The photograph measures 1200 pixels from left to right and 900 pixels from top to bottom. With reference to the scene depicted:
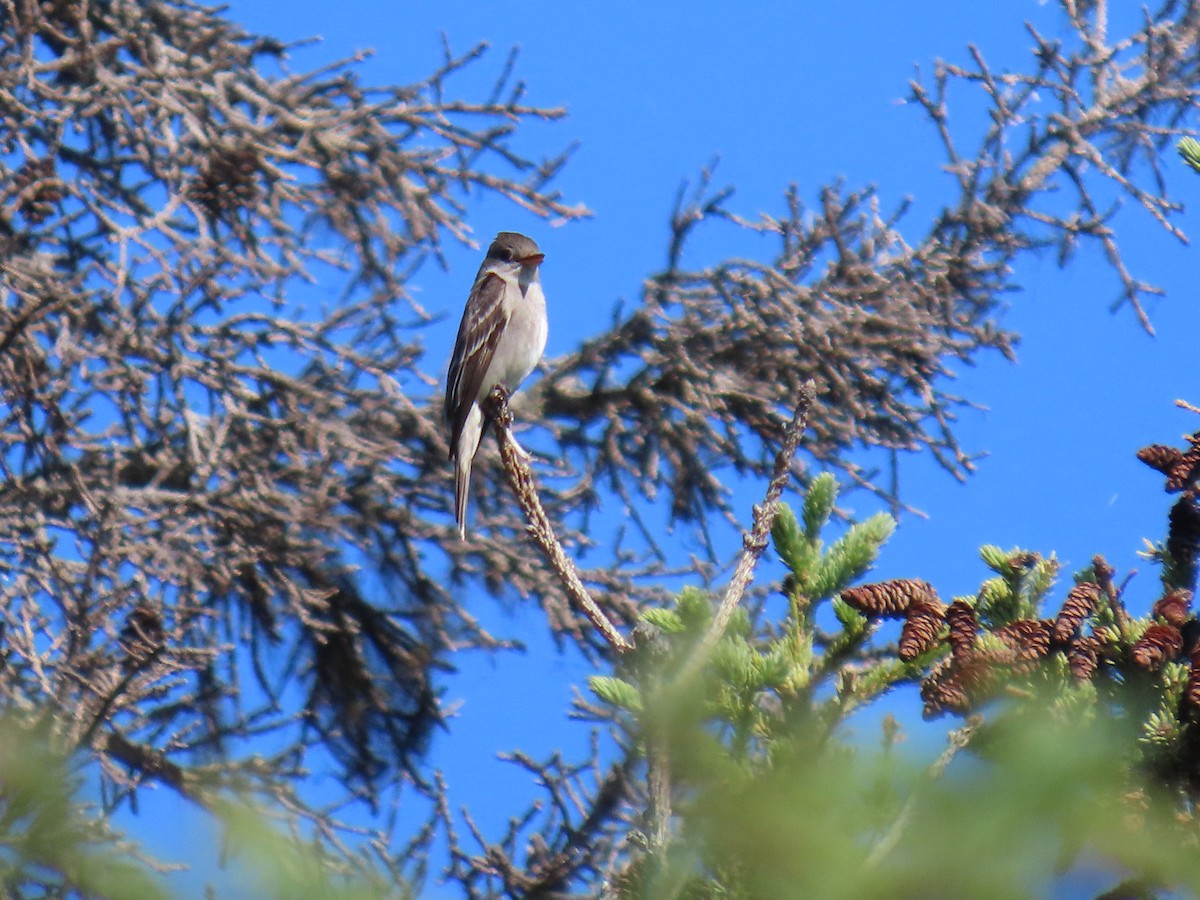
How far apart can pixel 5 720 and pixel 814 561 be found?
1.05 meters

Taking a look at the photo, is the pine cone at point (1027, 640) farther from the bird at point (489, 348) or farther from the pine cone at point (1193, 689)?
the bird at point (489, 348)

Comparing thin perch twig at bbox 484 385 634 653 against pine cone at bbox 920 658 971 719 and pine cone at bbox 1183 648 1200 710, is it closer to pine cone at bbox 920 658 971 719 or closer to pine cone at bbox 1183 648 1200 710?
pine cone at bbox 920 658 971 719

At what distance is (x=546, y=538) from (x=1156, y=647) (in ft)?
3.81

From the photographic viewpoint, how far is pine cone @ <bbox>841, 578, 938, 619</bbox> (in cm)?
170

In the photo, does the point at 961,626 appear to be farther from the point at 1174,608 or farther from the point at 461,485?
the point at 461,485

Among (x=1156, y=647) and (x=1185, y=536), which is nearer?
(x=1156, y=647)

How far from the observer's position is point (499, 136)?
6.93 m

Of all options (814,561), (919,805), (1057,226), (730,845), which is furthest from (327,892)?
(1057,226)

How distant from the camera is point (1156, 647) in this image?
63.5 inches

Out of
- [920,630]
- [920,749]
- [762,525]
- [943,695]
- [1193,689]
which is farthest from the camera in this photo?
[762,525]

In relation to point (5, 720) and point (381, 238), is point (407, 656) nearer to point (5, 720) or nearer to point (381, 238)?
point (381, 238)

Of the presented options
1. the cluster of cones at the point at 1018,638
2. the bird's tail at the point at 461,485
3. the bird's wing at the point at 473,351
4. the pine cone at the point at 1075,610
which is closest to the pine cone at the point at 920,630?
the cluster of cones at the point at 1018,638

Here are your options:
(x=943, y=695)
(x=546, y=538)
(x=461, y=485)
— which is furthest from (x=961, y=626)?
(x=461, y=485)

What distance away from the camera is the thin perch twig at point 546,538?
1839mm
